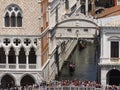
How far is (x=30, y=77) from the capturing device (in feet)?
156

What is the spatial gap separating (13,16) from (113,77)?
9562 millimetres

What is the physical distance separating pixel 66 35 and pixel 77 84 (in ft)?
34.2

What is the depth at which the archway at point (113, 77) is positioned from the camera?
48.1 meters

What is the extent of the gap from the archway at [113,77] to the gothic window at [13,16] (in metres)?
8.40

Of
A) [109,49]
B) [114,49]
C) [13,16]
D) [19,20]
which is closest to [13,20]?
[13,16]

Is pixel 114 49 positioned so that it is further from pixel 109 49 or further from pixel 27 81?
pixel 27 81

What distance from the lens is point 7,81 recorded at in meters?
47.7

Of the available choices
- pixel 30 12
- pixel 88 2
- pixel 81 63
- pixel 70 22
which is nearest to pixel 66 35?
pixel 70 22

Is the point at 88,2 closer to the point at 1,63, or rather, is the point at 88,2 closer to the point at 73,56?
the point at 73,56

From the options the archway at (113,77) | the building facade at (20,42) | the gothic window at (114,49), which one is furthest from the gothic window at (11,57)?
the gothic window at (114,49)

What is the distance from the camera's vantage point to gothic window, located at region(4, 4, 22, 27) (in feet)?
152

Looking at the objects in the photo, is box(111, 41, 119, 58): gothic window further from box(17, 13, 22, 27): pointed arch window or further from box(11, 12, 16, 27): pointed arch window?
box(11, 12, 16, 27): pointed arch window

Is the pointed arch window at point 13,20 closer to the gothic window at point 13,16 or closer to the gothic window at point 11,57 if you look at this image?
the gothic window at point 13,16

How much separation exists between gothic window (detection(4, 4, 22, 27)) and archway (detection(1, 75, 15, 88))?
428cm
